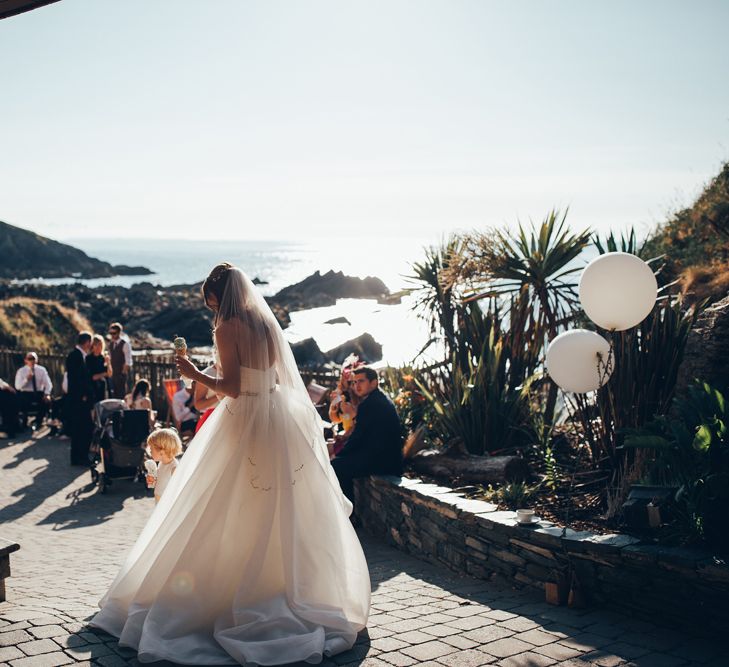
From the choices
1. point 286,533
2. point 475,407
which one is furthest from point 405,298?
point 286,533

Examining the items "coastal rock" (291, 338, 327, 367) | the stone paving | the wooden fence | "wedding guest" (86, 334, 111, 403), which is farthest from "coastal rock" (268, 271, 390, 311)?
the stone paving

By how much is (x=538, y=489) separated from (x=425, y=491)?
97 centimetres

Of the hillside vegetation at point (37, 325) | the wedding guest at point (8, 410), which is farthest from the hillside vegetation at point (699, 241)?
the hillside vegetation at point (37, 325)

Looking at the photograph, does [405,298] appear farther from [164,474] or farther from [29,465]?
[164,474]

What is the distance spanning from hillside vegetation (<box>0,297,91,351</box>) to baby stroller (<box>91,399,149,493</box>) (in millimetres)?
12783

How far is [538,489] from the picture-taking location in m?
6.50

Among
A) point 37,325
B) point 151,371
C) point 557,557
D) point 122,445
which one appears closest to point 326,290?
point 37,325

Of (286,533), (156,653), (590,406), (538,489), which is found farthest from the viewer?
(590,406)

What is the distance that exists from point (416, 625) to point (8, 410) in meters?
11.2

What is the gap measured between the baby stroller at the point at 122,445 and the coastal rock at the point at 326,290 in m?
49.6

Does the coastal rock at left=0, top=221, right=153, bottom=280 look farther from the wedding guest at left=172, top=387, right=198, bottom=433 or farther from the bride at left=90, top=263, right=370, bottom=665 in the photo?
the bride at left=90, top=263, right=370, bottom=665

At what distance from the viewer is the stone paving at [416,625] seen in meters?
3.95

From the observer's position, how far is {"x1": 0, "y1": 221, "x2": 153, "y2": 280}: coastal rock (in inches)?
3824

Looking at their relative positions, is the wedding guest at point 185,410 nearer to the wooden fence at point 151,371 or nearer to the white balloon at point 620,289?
the wooden fence at point 151,371
